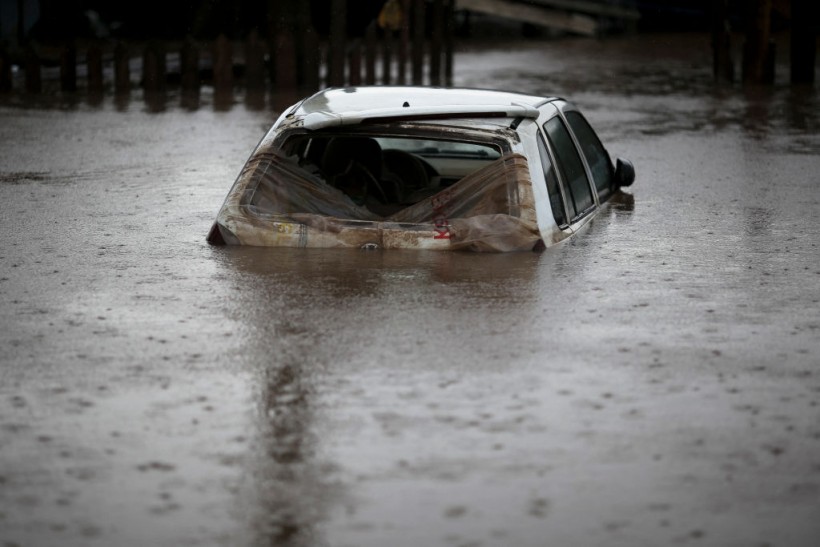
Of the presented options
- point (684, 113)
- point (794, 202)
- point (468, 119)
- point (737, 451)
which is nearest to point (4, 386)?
point (737, 451)

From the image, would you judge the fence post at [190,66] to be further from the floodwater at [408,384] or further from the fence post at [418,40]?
the floodwater at [408,384]

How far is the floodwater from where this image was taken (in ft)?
14.9

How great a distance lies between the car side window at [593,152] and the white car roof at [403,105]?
0.38m

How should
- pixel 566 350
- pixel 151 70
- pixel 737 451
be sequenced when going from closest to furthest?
pixel 737 451 < pixel 566 350 < pixel 151 70

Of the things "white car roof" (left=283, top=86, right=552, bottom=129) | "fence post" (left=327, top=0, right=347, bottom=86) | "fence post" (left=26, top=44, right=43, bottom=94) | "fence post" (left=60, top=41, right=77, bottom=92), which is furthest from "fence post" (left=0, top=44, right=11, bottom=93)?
"white car roof" (left=283, top=86, right=552, bottom=129)

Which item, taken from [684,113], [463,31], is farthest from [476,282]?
[463,31]

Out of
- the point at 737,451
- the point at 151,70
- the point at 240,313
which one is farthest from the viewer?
the point at 151,70

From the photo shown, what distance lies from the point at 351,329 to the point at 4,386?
1757 mm

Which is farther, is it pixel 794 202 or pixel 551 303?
pixel 794 202

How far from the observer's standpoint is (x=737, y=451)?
17.0ft

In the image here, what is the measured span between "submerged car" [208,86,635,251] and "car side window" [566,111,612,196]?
1.20 ft

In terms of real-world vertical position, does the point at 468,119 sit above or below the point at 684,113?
above

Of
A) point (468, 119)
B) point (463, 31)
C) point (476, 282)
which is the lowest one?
point (463, 31)

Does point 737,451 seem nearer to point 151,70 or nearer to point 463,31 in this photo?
point 151,70
